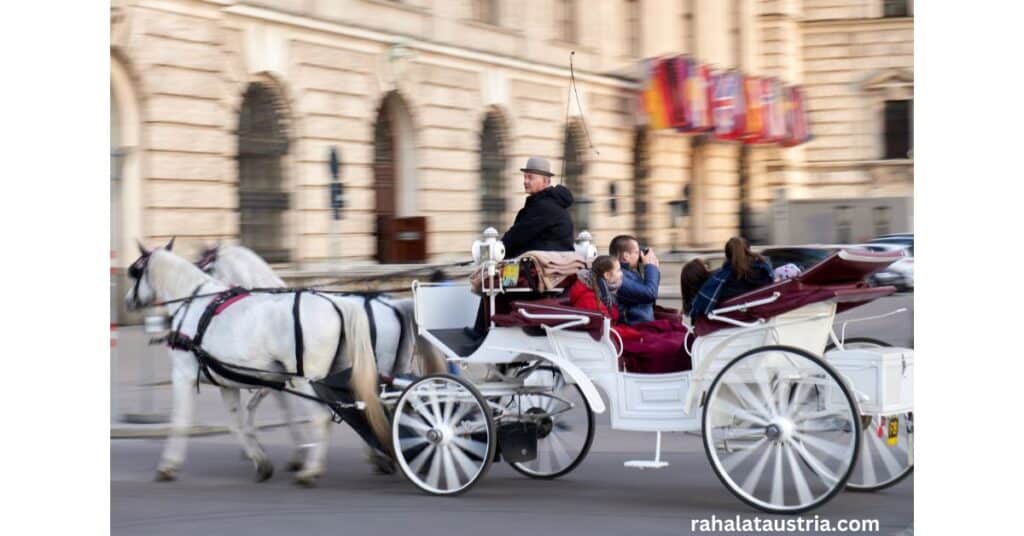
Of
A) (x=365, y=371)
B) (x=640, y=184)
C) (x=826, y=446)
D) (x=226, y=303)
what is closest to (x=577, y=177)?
(x=640, y=184)

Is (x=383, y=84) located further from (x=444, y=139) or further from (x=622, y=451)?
(x=622, y=451)

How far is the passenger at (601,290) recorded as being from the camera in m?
8.22

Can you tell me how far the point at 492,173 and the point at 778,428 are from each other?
1864 centimetres

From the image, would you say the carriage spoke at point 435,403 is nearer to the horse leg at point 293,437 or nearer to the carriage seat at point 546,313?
the carriage seat at point 546,313

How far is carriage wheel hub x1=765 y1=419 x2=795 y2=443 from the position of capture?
7.36 meters

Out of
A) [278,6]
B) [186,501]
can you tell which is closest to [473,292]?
[186,501]

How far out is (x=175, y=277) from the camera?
928 cm

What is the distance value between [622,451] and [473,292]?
234cm

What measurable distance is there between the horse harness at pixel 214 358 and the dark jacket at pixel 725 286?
230cm

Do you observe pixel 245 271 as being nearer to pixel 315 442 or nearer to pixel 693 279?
pixel 315 442

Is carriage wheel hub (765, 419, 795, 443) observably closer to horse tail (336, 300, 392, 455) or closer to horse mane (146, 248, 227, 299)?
horse tail (336, 300, 392, 455)

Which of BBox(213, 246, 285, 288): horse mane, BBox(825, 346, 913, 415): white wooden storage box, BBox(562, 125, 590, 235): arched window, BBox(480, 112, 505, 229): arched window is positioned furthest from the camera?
BBox(562, 125, 590, 235): arched window

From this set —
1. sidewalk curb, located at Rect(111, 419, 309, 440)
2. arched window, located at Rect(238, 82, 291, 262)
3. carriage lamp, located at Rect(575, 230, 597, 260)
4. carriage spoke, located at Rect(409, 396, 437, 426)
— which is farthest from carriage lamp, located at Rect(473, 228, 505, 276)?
arched window, located at Rect(238, 82, 291, 262)

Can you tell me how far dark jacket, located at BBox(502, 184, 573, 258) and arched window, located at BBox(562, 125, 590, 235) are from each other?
1808 cm
